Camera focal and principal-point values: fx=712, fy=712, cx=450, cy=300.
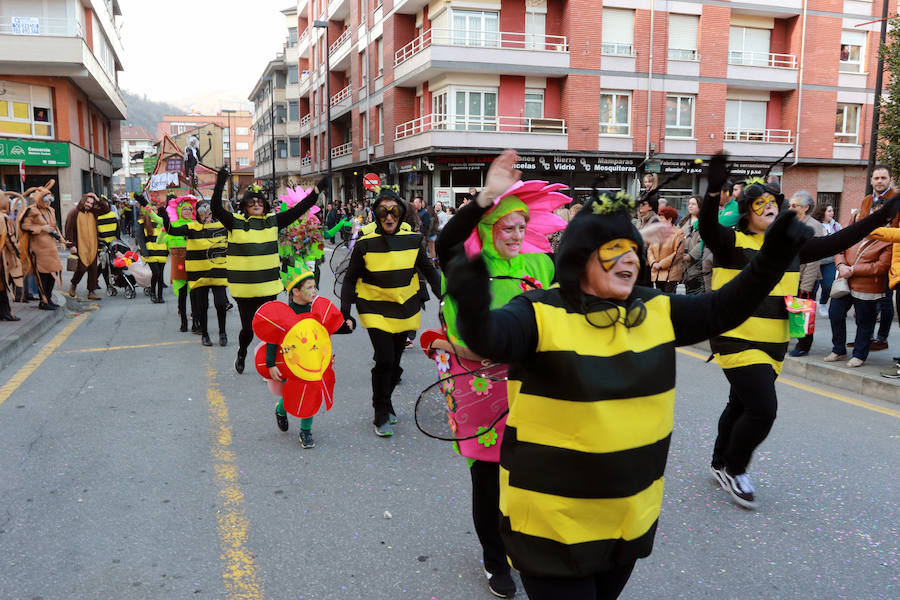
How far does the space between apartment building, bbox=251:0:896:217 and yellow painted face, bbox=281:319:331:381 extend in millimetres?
24420

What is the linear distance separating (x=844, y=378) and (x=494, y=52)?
24133 mm

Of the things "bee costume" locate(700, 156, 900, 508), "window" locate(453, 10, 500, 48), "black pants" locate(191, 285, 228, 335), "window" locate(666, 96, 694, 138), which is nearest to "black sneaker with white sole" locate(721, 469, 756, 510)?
"bee costume" locate(700, 156, 900, 508)

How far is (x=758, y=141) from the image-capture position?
3272 centimetres

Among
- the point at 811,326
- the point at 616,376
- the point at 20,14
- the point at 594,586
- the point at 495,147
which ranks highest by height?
the point at 20,14

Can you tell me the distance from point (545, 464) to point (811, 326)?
4172 millimetres

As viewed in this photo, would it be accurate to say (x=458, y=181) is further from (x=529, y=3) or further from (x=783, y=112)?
(x=783, y=112)

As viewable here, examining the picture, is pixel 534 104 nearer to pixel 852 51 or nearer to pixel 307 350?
pixel 852 51

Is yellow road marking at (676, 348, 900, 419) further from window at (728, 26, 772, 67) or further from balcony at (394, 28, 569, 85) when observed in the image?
window at (728, 26, 772, 67)

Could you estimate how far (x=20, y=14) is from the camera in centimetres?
2939

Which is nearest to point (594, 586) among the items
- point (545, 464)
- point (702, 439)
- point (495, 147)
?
point (545, 464)

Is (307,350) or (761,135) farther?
(761,135)

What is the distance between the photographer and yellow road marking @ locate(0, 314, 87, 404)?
6.93 metres

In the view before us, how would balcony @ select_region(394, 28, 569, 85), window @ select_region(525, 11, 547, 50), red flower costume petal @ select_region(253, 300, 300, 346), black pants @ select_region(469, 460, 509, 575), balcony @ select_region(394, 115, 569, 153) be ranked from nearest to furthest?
black pants @ select_region(469, 460, 509, 575), red flower costume petal @ select_region(253, 300, 300, 346), balcony @ select_region(394, 28, 569, 85), balcony @ select_region(394, 115, 569, 153), window @ select_region(525, 11, 547, 50)

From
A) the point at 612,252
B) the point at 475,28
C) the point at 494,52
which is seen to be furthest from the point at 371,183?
the point at 475,28
